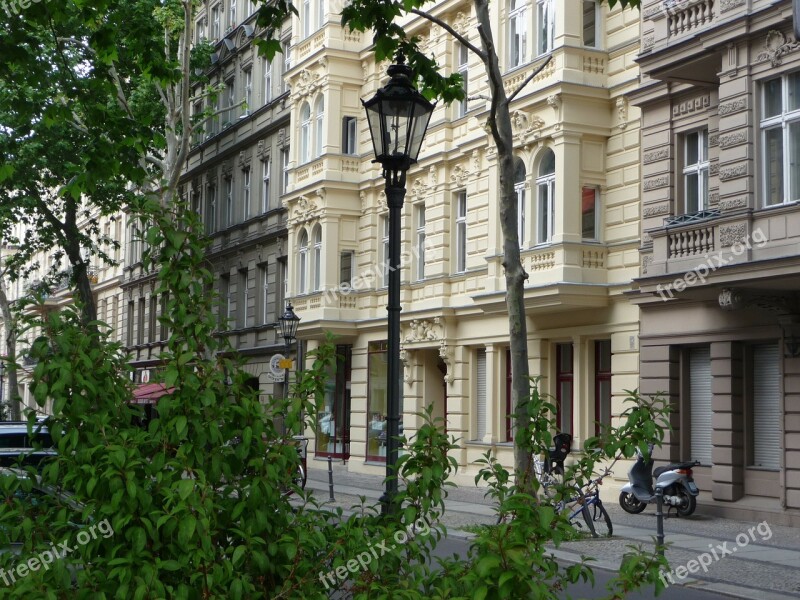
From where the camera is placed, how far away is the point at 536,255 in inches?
968

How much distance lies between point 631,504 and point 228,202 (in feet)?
91.8

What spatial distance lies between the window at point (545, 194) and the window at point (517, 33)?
277 centimetres

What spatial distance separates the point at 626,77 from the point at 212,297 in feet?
66.0

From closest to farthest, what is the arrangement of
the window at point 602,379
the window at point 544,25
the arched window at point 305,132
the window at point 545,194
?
1. the window at point 602,379
2. the window at point 545,194
3. the window at point 544,25
4. the arched window at point 305,132

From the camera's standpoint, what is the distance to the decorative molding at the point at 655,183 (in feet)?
73.0

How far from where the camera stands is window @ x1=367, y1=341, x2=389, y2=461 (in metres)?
33.8

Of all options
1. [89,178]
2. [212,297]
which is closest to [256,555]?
[212,297]

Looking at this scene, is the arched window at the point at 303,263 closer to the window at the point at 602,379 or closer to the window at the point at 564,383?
the window at the point at 564,383

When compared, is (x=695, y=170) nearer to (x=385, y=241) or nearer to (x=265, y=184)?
(x=385, y=241)

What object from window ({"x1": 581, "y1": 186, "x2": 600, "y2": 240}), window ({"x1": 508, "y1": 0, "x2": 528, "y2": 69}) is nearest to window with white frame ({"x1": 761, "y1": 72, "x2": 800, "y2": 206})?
window ({"x1": 581, "y1": 186, "x2": 600, "y2": 240})

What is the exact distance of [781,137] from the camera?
18797mm

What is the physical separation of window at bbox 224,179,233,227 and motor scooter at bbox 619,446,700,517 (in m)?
27.3

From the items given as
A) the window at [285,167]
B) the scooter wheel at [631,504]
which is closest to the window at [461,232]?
the scooter wheel at [631,504]

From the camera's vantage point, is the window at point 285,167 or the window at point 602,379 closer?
the window at point 602,379
